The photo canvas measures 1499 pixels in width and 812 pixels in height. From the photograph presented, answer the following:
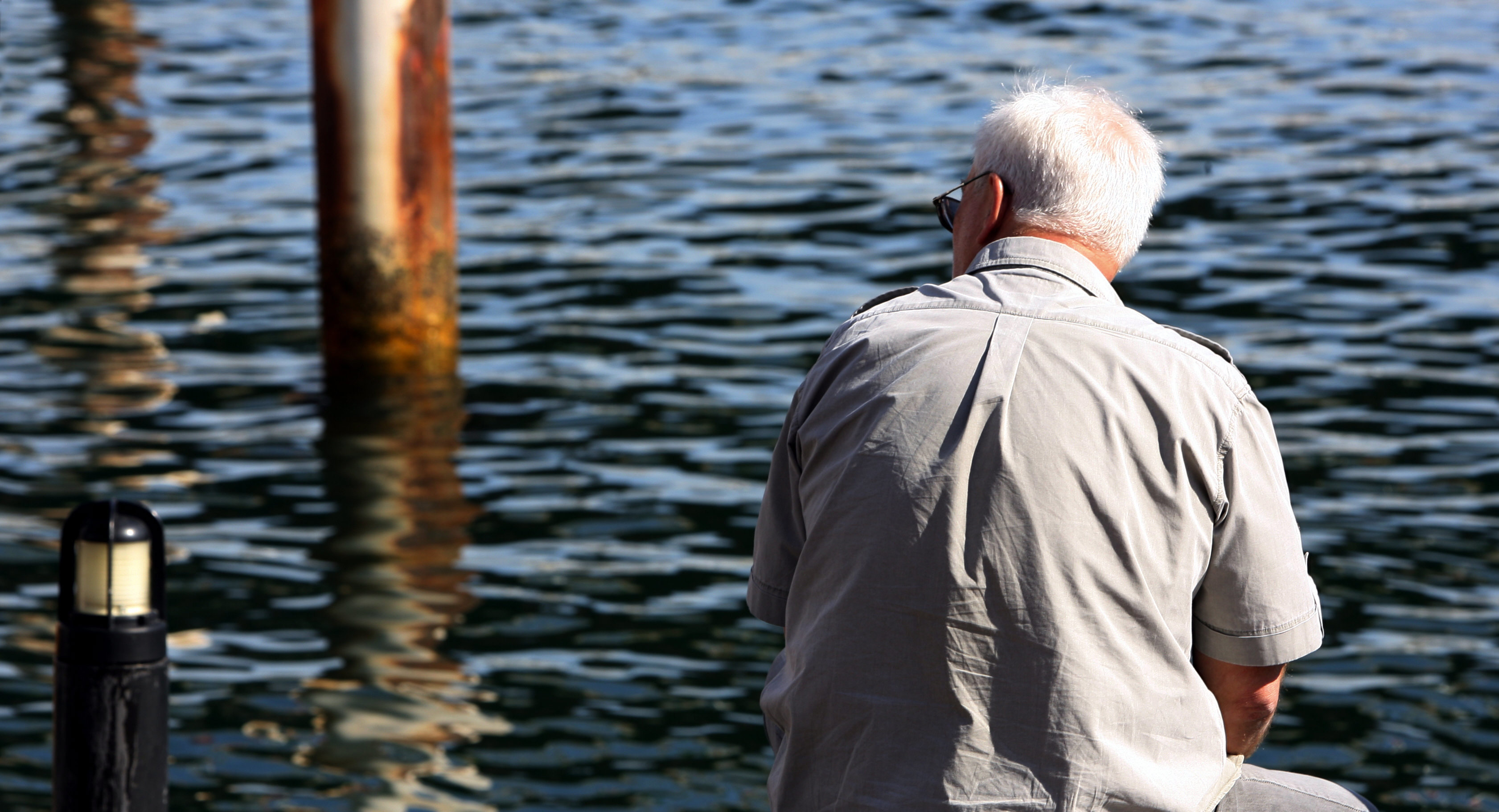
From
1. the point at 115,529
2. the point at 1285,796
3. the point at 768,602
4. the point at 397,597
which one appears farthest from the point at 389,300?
the point at 1285,796

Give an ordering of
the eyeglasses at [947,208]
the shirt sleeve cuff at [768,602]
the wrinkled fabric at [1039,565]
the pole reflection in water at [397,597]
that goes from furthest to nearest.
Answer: the pole reflection in water at [397,597] → the eyeglasses at [947,208] → the shirt sleeve cuff at [768,602] → the wrinkled fabric at [1039,565]

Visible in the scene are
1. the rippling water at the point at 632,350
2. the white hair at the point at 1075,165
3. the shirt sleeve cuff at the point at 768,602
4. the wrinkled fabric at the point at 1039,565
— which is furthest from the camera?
the rippling water at the point at 632,350

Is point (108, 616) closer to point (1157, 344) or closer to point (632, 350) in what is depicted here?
point (1157, 344)

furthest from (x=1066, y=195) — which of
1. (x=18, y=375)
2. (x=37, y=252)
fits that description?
(x=37, y=252)

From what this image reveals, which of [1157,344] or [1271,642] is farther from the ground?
[1157,344]

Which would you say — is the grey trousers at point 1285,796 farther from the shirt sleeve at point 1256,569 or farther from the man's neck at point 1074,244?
the man's neck at point 1074,244

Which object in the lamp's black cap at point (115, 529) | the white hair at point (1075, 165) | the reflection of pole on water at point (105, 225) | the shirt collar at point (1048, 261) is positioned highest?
the white hair at point (1075, 165)

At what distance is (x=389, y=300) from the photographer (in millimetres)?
7902

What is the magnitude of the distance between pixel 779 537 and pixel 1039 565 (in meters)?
0.50

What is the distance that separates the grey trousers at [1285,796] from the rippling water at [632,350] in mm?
1959

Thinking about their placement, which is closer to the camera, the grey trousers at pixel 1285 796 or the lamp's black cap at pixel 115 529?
the lamp's black cap at pixel 115 529

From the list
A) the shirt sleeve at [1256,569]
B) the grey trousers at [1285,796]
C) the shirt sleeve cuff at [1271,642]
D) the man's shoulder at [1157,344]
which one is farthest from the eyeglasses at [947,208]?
the grey trousers at [1285,796]

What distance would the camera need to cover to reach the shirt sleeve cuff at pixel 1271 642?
255cm

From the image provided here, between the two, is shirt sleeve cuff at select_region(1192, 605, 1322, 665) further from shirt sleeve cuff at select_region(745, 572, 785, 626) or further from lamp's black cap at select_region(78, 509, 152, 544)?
lamp's black cap at select_region(78, 509, 152, 544)
